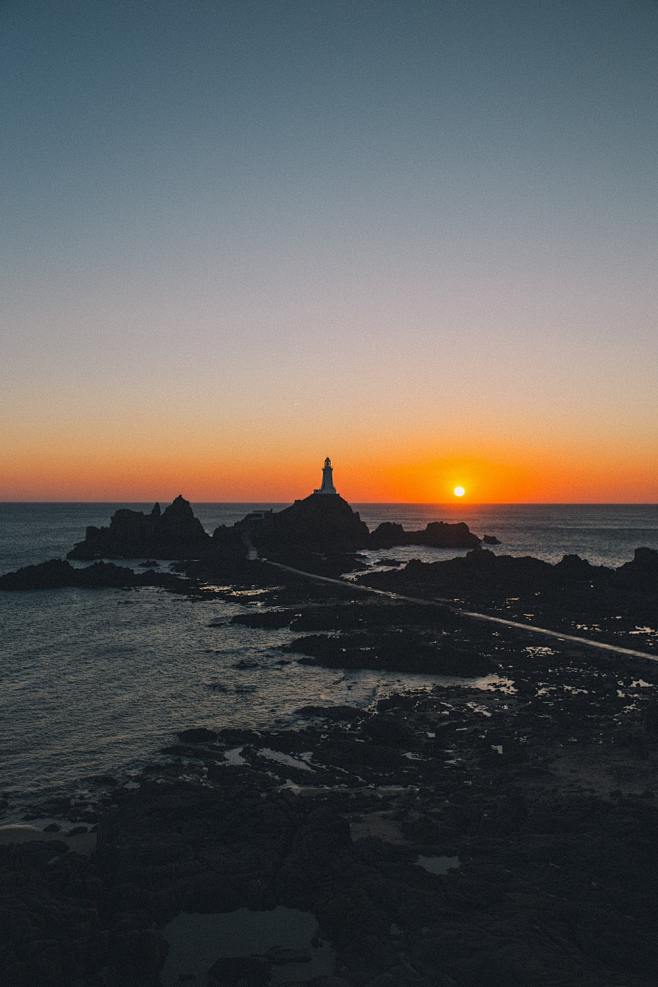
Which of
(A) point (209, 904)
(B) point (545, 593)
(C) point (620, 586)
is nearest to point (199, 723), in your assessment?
(A) point (209, 904)

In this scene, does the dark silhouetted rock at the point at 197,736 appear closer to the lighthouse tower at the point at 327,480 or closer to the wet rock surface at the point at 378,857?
the wet rock surface at the point at 378,857

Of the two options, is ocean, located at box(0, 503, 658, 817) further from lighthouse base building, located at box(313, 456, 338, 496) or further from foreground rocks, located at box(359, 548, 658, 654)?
lighthouse base building, located at box(313, 456, 338, 496)

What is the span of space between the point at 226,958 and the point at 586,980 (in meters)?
6.40

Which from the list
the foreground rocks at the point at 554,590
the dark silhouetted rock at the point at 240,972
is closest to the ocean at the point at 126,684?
the dark silhouetted rock at the point at 240,972

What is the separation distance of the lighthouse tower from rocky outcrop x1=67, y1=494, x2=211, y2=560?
24828 millimetres

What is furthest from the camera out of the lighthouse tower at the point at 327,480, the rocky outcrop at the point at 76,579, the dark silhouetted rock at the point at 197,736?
the lighthouse tower at the point at 327,480

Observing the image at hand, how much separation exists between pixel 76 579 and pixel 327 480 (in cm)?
6322

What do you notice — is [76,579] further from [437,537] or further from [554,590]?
[437,537]

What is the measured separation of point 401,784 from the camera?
20.5 metres

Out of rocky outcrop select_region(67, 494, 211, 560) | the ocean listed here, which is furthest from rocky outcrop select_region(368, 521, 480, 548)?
the ocean

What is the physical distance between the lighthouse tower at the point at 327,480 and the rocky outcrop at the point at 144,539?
2483 centimetres

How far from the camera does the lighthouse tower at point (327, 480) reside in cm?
12762

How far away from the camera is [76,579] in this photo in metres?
72.6

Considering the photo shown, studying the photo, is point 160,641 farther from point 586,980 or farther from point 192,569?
point 192,569
